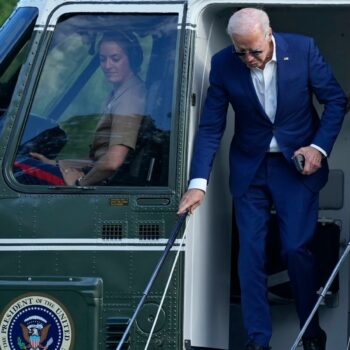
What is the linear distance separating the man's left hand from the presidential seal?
1.46m

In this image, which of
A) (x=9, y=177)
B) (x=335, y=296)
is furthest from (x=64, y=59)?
(x=335, y=296)

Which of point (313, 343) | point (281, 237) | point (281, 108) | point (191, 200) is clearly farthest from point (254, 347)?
point (281, 108)

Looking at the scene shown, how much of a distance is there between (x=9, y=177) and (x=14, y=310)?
70cm

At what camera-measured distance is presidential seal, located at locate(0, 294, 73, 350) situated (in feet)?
21.0

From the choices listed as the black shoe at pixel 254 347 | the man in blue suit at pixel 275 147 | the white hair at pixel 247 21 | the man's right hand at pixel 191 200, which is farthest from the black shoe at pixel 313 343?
the white hair at pixel 247 21

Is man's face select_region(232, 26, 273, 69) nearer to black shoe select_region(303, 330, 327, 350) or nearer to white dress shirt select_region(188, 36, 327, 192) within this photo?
white dress shirt select_region(188, 36, 327, 192)

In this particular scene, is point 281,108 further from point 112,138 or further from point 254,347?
point 254,347

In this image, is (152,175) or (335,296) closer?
(152,175)

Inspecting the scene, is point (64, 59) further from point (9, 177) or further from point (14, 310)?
point (14, 310)

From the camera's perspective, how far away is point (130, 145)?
6.61 meters

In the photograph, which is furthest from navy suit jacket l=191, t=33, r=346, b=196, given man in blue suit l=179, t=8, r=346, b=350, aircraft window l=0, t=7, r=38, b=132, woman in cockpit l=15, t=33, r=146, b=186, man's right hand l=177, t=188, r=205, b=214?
aircraft window l=0, t=7, r=38, b=132

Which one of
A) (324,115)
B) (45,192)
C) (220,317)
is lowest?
(220,317)

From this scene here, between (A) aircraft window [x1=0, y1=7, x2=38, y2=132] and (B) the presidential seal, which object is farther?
(A) aircraft window [x1=0, y1=7, x2=38, y2=132]

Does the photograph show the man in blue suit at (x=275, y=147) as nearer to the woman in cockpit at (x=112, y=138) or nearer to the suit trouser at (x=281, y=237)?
the suit trouser at (x=281, y=237)
